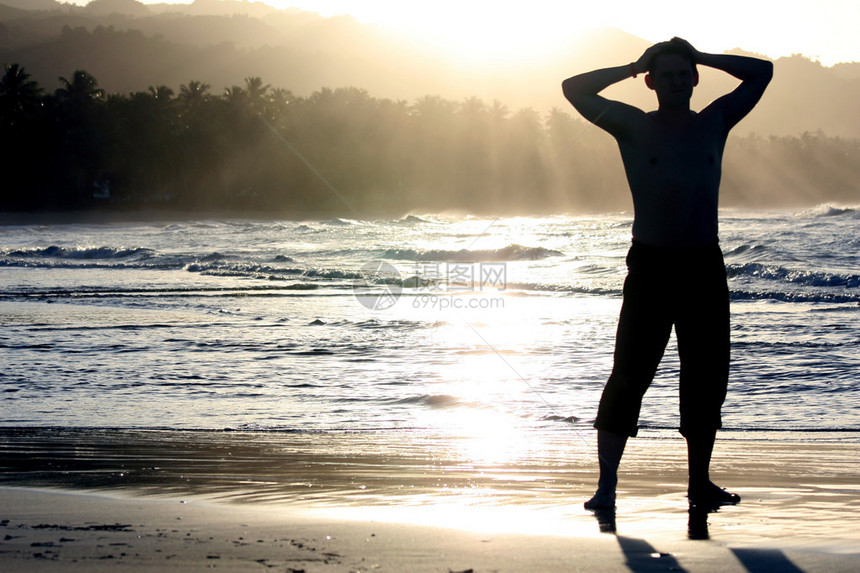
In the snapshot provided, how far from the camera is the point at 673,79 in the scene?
9.45 ft

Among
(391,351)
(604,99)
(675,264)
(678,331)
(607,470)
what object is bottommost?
(391,351)

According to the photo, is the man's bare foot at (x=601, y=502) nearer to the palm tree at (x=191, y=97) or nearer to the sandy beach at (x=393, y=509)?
the sandy beach at (x=393, y=509)

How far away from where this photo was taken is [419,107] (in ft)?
330

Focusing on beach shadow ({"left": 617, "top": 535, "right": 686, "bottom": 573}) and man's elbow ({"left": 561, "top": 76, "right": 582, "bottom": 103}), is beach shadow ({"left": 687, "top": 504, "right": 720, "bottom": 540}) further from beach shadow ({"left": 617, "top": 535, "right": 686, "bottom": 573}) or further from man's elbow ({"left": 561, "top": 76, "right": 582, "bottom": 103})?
man's elbow ({"left": 561, "top": 76, "right": 582, "bottom": 103})

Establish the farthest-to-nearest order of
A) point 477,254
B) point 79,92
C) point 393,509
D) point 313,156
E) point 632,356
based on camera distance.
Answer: point 313,156
point 79,92
point 477,254
point 632,356
point 393,509

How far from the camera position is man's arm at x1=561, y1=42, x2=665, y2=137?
2.93 meters

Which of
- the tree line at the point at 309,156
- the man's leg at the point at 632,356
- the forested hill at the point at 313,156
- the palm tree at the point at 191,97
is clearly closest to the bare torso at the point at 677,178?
the man's leg at the point at 632,356

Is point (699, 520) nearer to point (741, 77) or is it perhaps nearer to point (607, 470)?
point (607, 470)

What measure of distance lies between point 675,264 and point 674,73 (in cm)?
65

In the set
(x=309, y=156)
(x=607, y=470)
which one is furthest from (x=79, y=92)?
(x=607, y=470)

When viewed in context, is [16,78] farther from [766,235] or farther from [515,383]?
[515,383]

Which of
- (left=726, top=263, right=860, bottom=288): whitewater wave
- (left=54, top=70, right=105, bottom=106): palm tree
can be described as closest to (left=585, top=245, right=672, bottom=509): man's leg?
(left=726, top=263, right=860, bottom=288): whitewater wave

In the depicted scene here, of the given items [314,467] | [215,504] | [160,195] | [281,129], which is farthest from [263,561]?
[281,129]

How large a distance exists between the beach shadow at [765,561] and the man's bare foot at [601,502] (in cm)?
58
